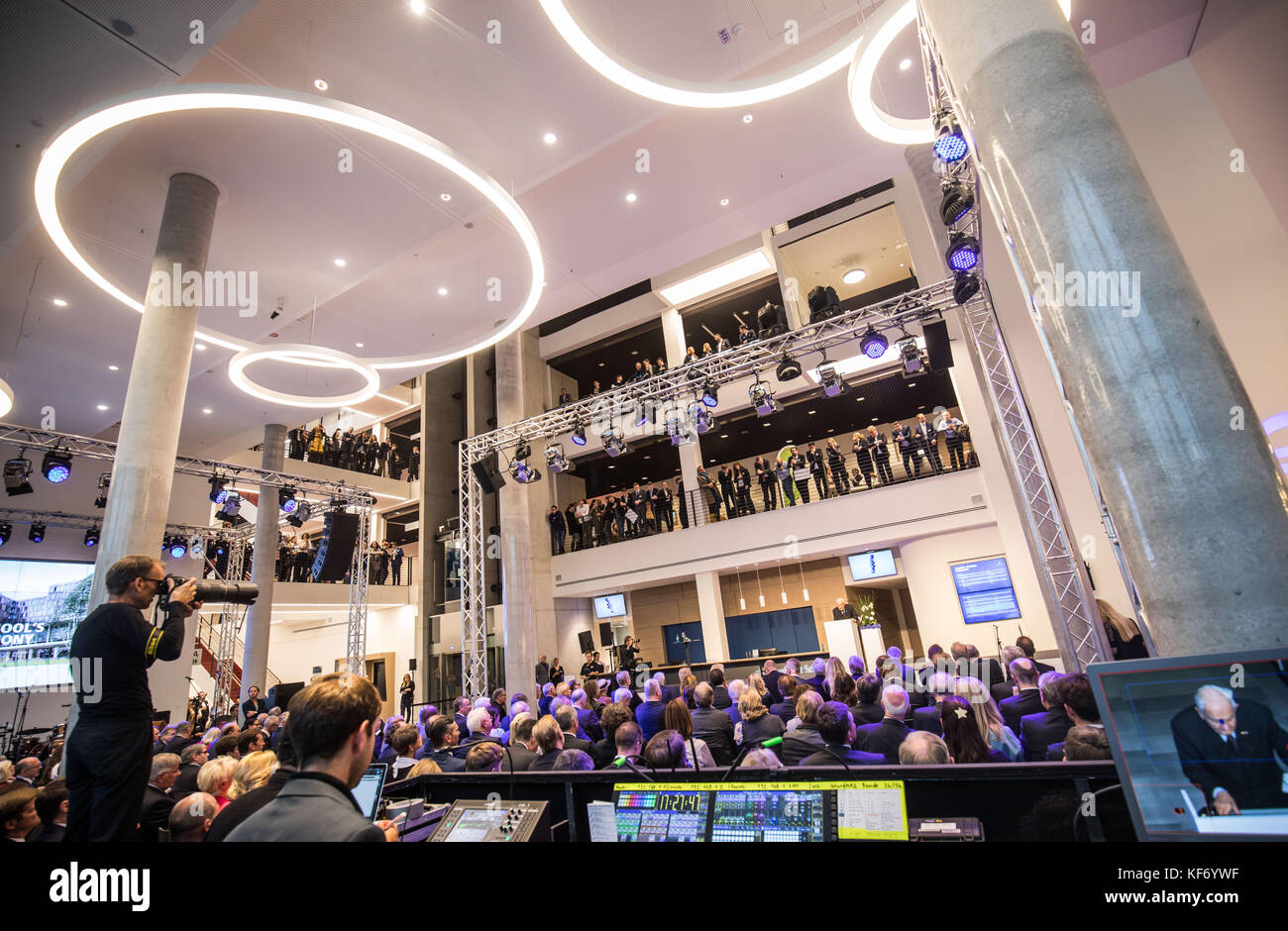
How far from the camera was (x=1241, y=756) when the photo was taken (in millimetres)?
1102

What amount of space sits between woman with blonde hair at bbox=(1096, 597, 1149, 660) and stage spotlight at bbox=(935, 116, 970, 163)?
4780 mm

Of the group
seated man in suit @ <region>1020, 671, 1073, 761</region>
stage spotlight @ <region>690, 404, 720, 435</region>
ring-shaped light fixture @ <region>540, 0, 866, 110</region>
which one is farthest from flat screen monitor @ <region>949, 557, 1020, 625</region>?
ring-shaped light fixture @ <region>540, 0, 866, 110</region>

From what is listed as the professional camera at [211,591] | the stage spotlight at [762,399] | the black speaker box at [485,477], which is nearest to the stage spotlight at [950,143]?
the stage spotlight at [762,399]

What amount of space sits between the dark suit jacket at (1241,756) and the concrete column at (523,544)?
10274mm

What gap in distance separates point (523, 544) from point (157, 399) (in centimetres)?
817

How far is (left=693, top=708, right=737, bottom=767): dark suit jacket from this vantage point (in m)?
4.82

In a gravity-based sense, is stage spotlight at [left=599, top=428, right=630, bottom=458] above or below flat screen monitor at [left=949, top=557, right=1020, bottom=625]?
above

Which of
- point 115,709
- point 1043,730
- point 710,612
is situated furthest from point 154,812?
point 710,612

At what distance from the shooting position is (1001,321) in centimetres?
820

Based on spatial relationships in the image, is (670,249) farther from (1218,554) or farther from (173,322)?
(1218,554)

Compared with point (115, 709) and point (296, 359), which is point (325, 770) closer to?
point (115, 709)

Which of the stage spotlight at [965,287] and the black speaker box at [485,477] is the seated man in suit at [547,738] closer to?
the stage spotlight at [965,287]

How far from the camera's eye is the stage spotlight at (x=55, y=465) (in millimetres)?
8992

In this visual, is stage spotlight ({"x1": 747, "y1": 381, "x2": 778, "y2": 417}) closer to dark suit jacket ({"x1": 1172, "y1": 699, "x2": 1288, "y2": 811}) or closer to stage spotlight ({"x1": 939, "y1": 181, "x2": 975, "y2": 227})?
stage spotlight ({"x1": 939, "y1": 181, "x2": 975, "y2": 227})
